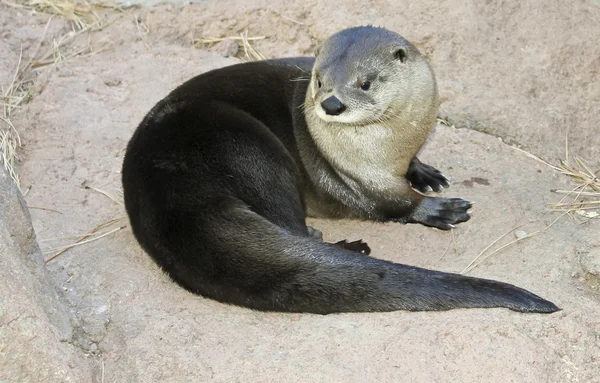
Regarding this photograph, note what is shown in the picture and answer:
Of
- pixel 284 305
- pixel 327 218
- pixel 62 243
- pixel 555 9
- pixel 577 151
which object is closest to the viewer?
pixel 284 305

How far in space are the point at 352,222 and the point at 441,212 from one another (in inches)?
15.9

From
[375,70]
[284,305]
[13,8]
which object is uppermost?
[375,70]

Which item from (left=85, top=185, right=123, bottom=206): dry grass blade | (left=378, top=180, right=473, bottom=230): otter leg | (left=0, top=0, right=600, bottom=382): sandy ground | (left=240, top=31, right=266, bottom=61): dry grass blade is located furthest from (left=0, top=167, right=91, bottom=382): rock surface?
(left=240, top=31, right=266, bottom=61): dry grass blade

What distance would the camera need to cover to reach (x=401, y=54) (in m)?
3.24

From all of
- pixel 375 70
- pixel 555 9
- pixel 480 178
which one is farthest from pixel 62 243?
pixel 555 9

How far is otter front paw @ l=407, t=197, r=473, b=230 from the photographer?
11.4 ft

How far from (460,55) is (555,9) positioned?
1.89 feet

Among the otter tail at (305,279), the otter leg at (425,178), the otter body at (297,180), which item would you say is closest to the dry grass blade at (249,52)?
the otter body at (297,180)

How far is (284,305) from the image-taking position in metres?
2.68

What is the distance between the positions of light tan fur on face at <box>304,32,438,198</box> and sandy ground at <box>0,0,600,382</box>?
26 cm

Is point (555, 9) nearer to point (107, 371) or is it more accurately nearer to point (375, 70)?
point (375, 70)

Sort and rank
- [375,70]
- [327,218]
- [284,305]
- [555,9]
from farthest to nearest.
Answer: [555,9], [327,218], [375,70], [284,305]

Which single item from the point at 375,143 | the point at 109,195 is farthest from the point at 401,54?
the point at 109,195

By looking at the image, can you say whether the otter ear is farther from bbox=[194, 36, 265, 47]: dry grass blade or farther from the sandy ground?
bbox=[194, 36, 265, 47]: dry grass blade
